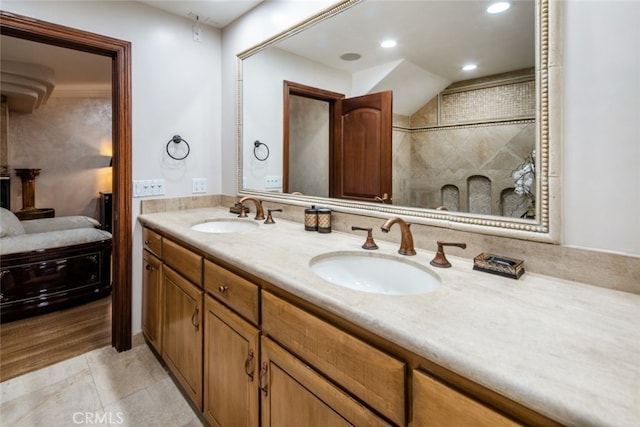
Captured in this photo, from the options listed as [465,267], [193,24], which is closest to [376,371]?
[465,267]

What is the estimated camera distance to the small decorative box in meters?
0.95

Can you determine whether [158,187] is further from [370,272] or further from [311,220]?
[370,272]

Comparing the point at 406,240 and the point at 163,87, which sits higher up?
the point at 163,87

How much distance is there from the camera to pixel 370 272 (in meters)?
1.26

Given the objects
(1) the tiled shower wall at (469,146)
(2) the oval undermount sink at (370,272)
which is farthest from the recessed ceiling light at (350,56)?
A: (2) the oval undermount sink at (370,272)

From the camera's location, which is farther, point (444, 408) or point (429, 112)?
point (429, 112)

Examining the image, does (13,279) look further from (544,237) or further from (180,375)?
(544,237)

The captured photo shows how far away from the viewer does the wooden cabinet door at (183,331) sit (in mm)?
1461

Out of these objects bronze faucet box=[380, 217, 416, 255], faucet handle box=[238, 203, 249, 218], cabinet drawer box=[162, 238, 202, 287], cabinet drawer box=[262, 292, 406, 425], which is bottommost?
cabinet drawer box=[262, 292, 406, 425]

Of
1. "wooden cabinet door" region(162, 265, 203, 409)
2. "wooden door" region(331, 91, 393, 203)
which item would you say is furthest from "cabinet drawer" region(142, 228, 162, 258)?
"wooden door" region(331, 91, 393, 203)

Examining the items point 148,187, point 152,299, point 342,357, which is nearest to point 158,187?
point 148,187

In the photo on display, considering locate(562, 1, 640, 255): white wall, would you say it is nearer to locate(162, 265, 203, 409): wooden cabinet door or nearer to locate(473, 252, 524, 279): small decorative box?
locate(473, 252, 524, 279): small decorative box

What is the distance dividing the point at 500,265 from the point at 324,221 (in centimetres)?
83

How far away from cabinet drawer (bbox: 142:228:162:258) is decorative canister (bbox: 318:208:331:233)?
0.94 metres
